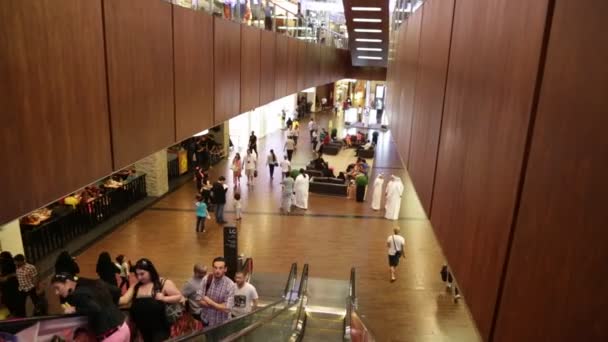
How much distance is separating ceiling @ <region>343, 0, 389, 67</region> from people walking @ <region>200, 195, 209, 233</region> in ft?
26.7

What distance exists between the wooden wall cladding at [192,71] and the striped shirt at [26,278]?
3668 mm

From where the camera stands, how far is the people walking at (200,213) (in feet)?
37.6

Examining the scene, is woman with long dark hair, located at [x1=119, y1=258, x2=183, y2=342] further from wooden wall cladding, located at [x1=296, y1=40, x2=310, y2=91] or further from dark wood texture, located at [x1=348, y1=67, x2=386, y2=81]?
dark wood texture, located at [x1=348, y1=67, x2=386, y2=81]

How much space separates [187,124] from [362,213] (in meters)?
8.61

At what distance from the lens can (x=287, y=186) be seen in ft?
43.3

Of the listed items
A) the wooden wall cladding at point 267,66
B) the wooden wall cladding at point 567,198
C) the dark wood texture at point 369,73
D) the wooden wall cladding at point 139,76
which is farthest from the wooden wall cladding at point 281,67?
the dark wood texture at point 369,73

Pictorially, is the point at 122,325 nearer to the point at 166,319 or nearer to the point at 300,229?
the point at 166,319

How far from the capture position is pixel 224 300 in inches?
213

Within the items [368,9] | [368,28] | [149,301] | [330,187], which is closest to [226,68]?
[149,301]

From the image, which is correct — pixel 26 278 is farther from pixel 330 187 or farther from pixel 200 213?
pixel 330 187

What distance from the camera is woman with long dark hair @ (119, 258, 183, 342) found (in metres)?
4.33

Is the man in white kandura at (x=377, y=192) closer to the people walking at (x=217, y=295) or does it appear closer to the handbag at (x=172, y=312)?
the people walking at (x=217, y=295)

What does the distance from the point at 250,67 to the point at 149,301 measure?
574 centimetres

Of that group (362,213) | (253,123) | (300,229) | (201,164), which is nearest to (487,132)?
(300,229)
